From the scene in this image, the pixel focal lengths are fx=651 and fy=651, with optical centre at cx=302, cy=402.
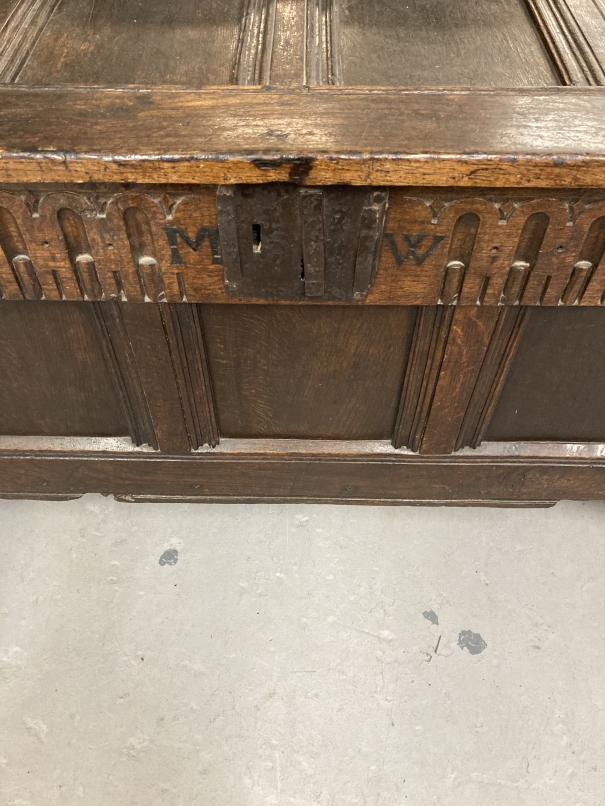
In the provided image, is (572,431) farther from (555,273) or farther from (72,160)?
(72,160)

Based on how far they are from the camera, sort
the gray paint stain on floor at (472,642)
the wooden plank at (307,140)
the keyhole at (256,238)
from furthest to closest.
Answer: the gray paint stain on floor at (472,642), the keyhole at (256,238), the wooden plank at (307,140)

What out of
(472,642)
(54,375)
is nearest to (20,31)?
(54,375)

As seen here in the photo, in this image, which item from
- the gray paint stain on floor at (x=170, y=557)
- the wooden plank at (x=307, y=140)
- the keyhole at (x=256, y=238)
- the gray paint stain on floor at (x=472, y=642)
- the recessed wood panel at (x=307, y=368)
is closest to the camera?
the wooden plank at (x=307, y=140)

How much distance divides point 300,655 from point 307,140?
42.4 inches

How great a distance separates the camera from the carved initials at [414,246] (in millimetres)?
1039

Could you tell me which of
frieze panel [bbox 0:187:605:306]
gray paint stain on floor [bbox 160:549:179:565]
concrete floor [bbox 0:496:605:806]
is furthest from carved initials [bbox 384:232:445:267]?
gray paint stain on floor [bbox 160:549:179:565]

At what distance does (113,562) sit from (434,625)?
781 mm

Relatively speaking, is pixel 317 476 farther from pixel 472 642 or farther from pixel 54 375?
pixel 54 375

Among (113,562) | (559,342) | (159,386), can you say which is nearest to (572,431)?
(559,342)

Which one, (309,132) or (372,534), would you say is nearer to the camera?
(309,132)

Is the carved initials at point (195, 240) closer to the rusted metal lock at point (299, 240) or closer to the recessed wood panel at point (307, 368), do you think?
the rusted metal lock at point (299, 240)

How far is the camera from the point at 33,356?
1.32 metres

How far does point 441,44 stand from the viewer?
45.3 inches

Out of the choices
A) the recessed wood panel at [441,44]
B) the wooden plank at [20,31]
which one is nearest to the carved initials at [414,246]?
the recessed wood panel at [441,44]
